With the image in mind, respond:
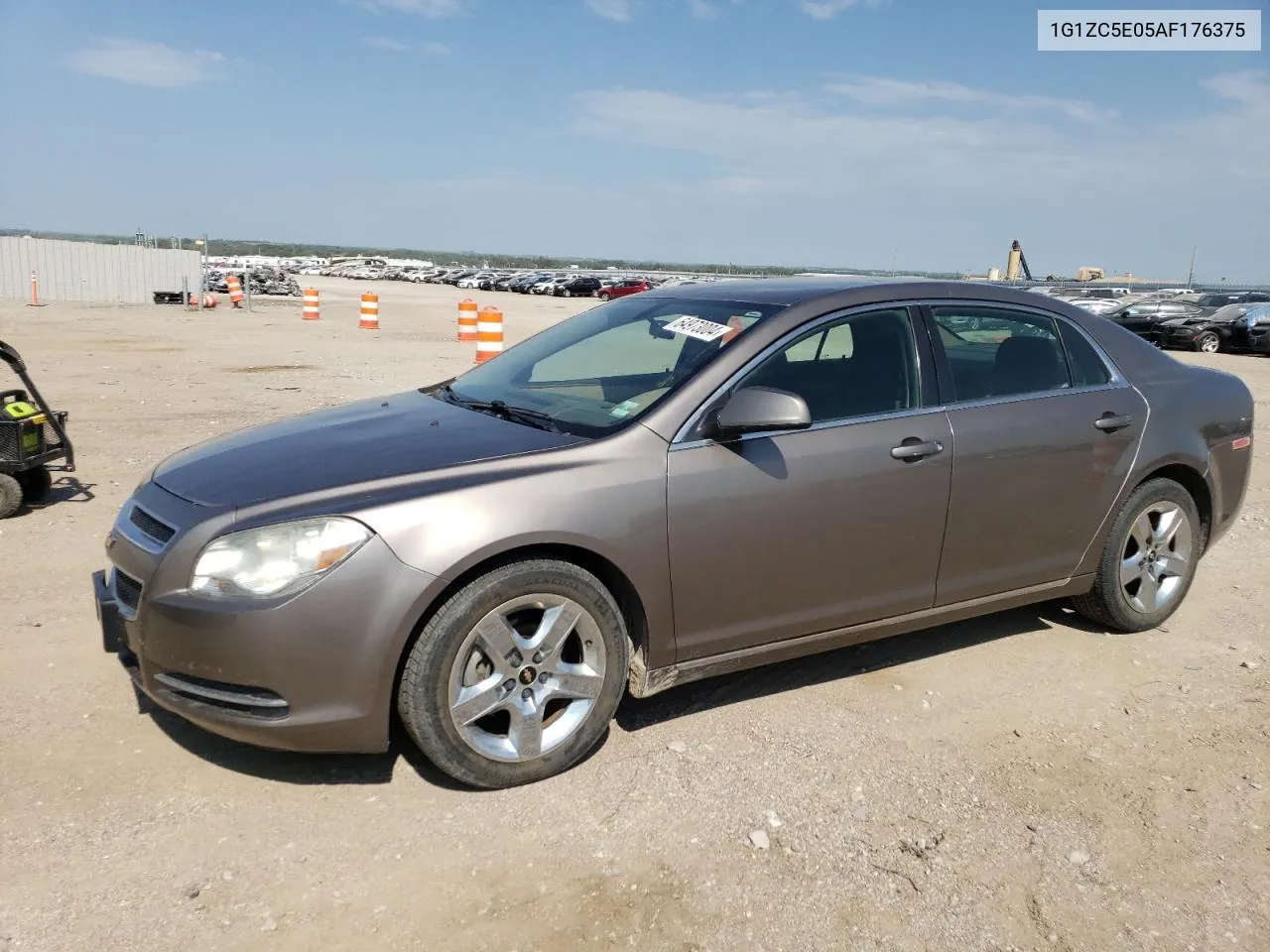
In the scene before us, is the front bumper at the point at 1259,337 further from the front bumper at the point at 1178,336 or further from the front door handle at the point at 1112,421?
the front door handle at the point at 1112,421

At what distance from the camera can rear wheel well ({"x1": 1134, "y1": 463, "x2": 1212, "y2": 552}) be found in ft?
15.7

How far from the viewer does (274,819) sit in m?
3.13

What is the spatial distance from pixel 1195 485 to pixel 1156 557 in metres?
0.41

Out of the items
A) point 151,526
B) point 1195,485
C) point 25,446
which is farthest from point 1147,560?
point 25,446

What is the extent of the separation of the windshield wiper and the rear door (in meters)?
1.61

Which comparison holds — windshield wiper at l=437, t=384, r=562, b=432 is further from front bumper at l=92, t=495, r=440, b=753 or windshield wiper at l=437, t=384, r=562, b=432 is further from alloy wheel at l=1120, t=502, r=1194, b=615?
alloy wheel at l=1120, t=502, r=1194, b=615

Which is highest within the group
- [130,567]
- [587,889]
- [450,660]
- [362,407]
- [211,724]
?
[362,407]

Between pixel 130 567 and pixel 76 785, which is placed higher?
pixel 130 567

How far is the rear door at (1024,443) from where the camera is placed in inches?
162

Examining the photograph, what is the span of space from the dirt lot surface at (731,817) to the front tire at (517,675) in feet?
0.47

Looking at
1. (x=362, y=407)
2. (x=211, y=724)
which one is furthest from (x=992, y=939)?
(x=362, y=407)

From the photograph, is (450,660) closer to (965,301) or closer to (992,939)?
(992,939)

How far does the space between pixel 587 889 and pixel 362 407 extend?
7.81 ft

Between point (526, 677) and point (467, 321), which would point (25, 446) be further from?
point (467, 321)
